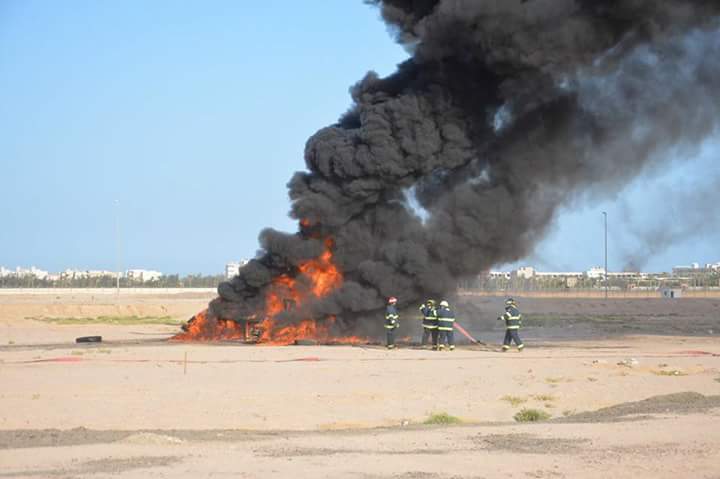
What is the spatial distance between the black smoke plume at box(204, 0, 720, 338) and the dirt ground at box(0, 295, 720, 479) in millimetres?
3651

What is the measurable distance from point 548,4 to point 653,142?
7.97 m

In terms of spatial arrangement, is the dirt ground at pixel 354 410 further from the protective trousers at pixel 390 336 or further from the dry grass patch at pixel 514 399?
the protective trousers at pixel 390 336

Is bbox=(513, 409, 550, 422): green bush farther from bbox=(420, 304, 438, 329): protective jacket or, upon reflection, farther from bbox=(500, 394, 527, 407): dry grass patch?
bbox=(420, 304, 438, 329): protective jacket

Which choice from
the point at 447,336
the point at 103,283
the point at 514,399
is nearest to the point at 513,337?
the point at 447,336

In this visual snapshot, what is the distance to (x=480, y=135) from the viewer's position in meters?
38.6

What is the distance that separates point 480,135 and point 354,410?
813 inches

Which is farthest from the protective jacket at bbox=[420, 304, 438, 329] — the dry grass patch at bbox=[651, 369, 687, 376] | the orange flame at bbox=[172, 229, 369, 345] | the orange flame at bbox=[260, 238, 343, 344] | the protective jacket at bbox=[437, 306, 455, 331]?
the dry grass patch at bbox=[651, 369, 687, 376]

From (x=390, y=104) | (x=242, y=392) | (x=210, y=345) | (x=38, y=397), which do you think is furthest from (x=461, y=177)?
(x=38, y=397)

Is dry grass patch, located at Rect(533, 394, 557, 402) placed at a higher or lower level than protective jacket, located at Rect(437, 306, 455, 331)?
lower

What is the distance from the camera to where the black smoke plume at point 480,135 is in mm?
36375

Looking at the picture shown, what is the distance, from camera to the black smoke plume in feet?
119

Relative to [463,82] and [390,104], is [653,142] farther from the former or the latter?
[390,104]

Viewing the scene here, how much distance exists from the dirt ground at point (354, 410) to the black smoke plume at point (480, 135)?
3651 millimetres

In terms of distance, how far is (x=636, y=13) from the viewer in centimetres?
3638
